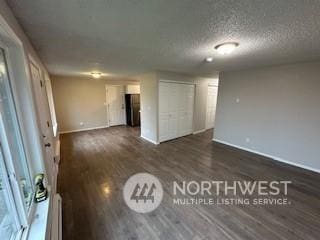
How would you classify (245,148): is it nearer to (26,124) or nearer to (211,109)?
(211,109)

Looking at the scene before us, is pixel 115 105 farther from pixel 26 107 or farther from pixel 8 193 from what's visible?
pixel 8 193

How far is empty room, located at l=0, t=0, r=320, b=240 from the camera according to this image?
1.25 m

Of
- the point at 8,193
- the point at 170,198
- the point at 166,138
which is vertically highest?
the point at 8,193

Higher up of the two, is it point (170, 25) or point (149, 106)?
point (170, 25)

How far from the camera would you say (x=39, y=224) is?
3.94 feet

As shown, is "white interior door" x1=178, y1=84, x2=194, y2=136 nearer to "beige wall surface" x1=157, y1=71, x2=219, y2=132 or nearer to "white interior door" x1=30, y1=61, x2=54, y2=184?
"beige wall surface" x1=157, y1=71, x2=219, y2=132

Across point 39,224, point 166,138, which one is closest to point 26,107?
point 39,224

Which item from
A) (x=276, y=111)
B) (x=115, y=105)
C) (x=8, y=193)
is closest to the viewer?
(x=8, y=193)

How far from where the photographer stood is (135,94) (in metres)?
6.84

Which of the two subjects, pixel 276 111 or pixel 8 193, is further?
pixel 276 111

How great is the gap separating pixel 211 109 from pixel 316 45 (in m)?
4.41

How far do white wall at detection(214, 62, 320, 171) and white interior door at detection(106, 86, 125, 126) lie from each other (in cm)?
464

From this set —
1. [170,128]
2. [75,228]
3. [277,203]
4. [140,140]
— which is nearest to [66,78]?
[140,140]

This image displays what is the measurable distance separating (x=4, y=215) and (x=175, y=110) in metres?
4.38
